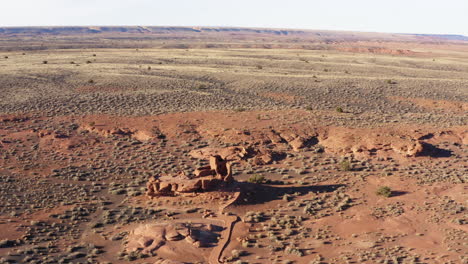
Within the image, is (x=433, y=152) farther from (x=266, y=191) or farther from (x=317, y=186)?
(x=266, y=191)

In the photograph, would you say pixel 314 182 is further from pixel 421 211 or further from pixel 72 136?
pixel 72 136

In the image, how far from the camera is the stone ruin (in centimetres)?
2389

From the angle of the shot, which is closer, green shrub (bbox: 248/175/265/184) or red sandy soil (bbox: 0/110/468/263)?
red sandy soil (bbox: 0/110/468/263)

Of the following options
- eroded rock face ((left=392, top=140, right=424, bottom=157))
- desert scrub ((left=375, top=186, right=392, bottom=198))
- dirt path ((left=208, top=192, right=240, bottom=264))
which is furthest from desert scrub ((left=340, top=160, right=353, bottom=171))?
dirt path ((left=208, top=192, right=240, bottom=264))

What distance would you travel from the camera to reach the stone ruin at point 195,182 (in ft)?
78.4

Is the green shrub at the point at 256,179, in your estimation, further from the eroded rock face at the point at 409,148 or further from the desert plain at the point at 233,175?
the eroded rock face at the point at 409,148

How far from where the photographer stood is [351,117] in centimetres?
3794

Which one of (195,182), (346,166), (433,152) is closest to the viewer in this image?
(195,182)

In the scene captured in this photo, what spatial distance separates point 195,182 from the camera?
23922 millimetres

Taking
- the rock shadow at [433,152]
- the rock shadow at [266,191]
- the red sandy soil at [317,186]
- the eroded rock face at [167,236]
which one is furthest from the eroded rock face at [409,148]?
the eroded rock face at [167,236]

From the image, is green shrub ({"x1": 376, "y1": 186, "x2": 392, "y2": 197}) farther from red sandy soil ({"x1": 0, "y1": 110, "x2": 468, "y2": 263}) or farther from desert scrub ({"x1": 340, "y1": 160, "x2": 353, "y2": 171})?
desert scrub ({"x1": 340, "y1": 160, "x2": 353, "y2": 171})

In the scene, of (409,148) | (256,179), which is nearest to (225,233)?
(256,179)

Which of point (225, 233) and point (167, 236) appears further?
point (225, 233)

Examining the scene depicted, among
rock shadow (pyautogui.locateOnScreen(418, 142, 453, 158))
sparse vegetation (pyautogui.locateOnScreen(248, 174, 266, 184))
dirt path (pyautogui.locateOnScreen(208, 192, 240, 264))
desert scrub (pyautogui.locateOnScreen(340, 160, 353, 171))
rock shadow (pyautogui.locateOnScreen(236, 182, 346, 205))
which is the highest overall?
rock shadow (pyautogui.locateOnScreen(418, 142, 453, 158))
